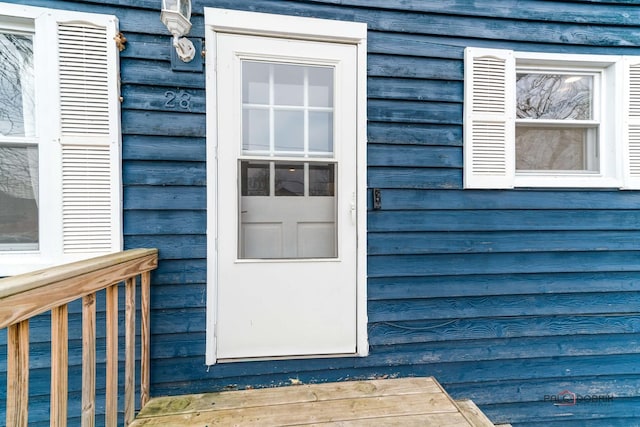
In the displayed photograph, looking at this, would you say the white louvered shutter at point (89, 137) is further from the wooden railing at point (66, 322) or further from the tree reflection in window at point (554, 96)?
the tree reflection in window at point (554, 96)

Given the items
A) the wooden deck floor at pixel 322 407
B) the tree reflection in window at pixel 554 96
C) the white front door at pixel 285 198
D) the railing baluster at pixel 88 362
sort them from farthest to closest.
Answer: the tree reflection in window at pixel 554 96 → the white front door at pixel 285 198 → the wooden deck floor at pixel 322 407 → the railing baluster at pixel 88 362

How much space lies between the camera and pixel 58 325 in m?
0.95

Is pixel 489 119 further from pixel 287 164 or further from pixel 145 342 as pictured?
pixel 145 342

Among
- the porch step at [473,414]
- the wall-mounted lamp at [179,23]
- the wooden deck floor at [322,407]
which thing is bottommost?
the porch step at [473,414]

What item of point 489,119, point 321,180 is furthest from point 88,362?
point 489,119

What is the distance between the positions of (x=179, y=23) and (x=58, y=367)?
4.64 ft

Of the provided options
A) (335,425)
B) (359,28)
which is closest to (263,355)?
(335,425)

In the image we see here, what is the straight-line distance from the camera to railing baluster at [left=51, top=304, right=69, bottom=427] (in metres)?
0.92

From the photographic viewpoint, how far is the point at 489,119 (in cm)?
171

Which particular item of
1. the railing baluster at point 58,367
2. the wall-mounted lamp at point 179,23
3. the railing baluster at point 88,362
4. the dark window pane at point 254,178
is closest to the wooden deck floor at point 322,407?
the railing baluster at point 88,362

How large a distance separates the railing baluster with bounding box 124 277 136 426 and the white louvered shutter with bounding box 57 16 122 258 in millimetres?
267

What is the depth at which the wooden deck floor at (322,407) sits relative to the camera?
1327 millimetres

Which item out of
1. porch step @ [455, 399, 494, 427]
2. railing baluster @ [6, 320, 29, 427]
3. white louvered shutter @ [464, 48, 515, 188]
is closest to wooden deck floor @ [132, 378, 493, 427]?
porch step @ [455, 399, 494, 427]

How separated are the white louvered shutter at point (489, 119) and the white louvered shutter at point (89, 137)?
1.86 m
